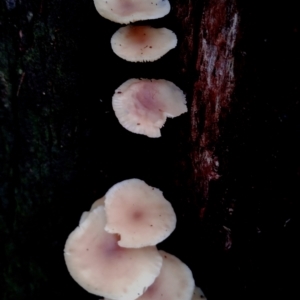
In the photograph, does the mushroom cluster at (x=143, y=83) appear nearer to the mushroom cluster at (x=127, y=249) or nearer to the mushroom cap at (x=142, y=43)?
the mushroom cap at (x=142, y=43)

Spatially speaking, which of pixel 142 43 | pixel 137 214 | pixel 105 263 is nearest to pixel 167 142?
pixel 137 214

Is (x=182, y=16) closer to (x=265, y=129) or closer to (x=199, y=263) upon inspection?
(x=265, y=129)

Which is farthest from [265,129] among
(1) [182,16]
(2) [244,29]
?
(1) [182,16]

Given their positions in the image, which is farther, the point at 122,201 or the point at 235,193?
the point at 235,193

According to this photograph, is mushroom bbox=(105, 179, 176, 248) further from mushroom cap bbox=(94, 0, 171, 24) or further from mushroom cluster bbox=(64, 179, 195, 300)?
mushroom cap bbox=(94, 0, 171, 24)

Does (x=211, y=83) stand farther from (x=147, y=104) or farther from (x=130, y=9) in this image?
(x=130, y=9)

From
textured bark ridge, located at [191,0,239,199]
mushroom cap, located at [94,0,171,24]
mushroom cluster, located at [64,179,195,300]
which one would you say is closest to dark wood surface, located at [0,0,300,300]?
textured bark ridge, located at [191,0,239,199]
